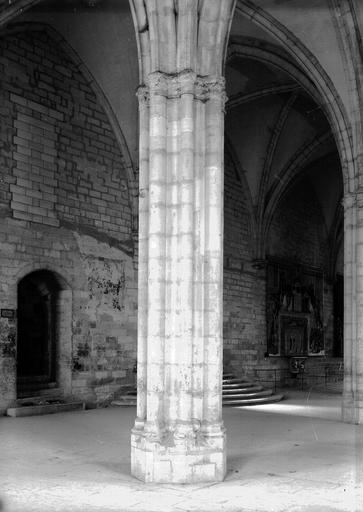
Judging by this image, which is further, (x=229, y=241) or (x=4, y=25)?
(x=229, y=241)

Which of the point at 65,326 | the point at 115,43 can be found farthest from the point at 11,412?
the point at 115,43

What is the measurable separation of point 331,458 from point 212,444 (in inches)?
71.5

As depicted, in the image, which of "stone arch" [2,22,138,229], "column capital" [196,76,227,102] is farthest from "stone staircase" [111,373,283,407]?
"column capital" [196,76,227,102]

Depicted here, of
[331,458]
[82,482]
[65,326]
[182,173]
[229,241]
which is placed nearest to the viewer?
[82,482]

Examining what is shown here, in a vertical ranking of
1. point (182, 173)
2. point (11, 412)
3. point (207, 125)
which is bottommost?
point (11, 412)

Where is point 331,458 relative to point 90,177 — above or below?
below

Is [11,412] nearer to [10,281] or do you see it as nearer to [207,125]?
[10,281]

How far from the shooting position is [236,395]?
13977 millimetres

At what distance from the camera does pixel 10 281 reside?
37.3 ft

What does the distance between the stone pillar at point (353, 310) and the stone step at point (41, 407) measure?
16.2 feet

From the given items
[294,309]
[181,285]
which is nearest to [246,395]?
[294,309]

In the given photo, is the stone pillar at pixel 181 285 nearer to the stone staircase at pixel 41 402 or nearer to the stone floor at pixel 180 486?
the stone floor at pixel 180 486

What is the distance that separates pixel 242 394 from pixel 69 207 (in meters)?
5.58

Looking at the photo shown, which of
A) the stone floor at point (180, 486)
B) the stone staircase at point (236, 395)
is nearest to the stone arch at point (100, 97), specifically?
the stone staircase at point (236, 395)
